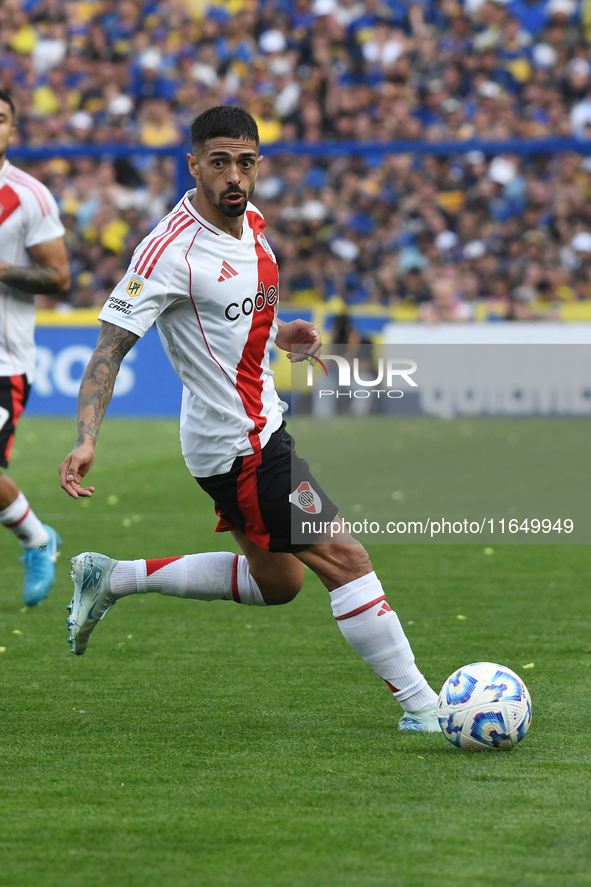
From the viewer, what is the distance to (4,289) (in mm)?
6074

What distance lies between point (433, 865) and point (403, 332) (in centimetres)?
1258

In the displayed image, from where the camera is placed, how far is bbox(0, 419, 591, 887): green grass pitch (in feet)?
9.50

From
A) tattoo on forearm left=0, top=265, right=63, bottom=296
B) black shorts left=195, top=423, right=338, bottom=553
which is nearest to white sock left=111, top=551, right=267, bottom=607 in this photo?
black shorts left=195, top=423, right=338, bottom=553

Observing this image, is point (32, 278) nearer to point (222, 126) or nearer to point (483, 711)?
point (222, 126)

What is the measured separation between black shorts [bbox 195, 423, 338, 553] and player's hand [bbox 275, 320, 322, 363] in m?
0.36

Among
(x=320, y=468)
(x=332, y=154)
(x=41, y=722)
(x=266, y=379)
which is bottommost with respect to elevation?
(x=320, y=468)

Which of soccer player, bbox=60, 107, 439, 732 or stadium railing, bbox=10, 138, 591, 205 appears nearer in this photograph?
soccer player, bbox=60, 107, 439, 732

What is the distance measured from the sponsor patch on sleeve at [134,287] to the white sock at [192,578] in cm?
103

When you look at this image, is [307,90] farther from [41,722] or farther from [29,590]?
[41,722]

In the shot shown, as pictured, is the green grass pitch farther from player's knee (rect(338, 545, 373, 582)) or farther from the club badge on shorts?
the club badge on shorts

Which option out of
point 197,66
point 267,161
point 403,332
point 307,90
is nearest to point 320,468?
point 403,332

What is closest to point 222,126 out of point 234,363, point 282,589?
point 234,363

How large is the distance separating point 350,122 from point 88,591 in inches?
603

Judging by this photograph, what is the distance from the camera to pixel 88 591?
4348mm
